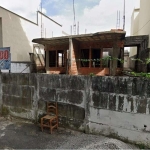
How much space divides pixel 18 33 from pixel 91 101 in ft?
23.6

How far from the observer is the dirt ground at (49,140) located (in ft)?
10.8

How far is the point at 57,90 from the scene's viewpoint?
4234 millimetres

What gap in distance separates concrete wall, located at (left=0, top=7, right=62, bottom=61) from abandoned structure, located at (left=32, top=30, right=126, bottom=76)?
2285mm

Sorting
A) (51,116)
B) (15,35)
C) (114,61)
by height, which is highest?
(15,35)

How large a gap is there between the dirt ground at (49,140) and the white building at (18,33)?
395 cm

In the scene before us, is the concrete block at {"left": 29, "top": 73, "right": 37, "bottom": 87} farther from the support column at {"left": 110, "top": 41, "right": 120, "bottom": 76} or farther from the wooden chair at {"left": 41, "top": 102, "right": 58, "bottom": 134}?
the support column at {"left": 110, "top": 41, "right": 120, "bottom": 76}

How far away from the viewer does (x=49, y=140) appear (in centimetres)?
363

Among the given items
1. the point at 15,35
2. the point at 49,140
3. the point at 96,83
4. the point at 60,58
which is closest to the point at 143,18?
the point at 60,58

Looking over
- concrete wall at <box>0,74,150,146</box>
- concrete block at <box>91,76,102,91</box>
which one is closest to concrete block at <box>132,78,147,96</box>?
concrete wall at <box>0,74,150,146</box>

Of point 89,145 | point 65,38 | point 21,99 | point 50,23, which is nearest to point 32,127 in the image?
point 21,99

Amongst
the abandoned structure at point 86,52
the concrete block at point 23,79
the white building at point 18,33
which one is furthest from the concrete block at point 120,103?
the white building at point 18,33

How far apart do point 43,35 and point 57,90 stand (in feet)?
25.1

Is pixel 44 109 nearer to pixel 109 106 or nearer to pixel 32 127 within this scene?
pixel 32 127

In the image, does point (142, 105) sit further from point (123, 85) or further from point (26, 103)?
point (26, 103)
